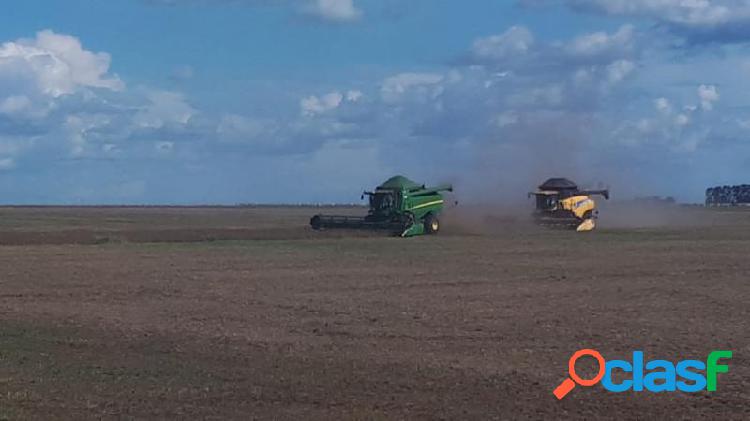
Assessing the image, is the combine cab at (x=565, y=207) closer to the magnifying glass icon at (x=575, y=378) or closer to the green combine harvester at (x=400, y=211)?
the green combine harvester at (x=400, y=211)

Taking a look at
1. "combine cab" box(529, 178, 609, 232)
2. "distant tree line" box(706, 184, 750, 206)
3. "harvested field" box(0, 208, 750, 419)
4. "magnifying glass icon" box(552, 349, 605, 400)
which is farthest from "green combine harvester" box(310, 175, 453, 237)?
"distant tree line" box(706, 184, 750, 206)

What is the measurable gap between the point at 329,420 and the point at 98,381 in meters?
4.04

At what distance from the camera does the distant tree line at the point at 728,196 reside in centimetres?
17950

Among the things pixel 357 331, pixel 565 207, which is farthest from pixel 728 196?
pixel 357 331

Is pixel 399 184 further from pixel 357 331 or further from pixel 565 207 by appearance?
pixel 357 331

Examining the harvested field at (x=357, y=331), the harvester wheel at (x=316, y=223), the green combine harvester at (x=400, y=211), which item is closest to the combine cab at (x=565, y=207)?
the green combine harvester at (x=400, y=211)

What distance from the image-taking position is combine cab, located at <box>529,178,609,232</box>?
175 ft

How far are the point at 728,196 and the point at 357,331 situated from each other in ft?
588

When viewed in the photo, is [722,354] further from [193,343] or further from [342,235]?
[342,235]

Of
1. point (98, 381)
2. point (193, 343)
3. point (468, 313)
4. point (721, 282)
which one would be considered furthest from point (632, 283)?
point (98, 381)

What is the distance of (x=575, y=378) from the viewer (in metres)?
13.6
